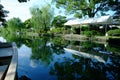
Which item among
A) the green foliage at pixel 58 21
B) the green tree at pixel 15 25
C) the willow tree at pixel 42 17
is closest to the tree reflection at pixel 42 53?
the willow tree at pixel 42 17

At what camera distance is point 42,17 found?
48.9m

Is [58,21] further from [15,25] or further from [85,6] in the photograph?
[15,25]

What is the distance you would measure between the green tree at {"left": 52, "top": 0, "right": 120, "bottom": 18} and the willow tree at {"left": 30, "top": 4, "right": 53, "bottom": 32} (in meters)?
8.22

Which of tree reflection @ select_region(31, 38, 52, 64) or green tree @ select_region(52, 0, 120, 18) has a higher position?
green tree @ select_region(52, 0, 120, 18)

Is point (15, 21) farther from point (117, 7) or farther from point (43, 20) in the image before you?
point (117, 7)

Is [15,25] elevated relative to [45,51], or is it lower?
elevated

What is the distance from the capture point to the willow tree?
4819cm

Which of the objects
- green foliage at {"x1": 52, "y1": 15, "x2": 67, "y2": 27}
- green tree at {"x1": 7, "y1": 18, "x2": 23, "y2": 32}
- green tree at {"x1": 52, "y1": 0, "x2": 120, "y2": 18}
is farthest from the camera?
green tree at {"x1": 7, "y1": 18, "x2": 23, "y2": 32}

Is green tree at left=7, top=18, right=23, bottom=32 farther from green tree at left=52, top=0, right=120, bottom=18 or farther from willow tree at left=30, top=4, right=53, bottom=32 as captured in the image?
green tree at left=52, top=0, right=120, bottom=18

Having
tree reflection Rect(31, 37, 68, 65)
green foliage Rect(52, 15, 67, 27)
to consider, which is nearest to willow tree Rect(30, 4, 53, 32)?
green foliage Rect(52, 15, 67, 27)

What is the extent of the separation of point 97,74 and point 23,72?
3654mm

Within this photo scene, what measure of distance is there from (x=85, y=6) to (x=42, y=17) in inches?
601

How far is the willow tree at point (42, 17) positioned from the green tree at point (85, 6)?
8.22 m

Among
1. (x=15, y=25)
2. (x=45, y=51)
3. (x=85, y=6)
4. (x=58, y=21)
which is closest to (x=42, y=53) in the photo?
(x=45, y=51)
